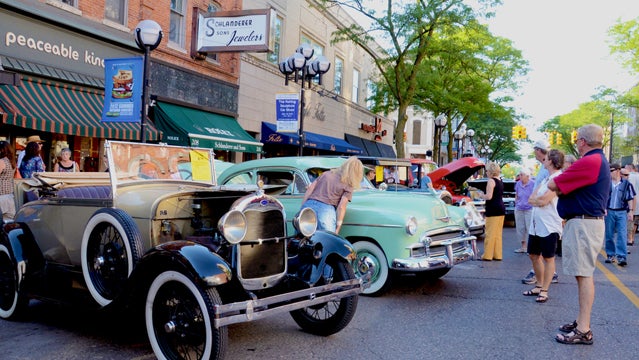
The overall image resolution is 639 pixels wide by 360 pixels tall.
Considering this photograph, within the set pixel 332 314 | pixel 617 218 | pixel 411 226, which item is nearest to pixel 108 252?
pixel 332 314

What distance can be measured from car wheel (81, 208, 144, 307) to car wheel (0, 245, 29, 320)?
3.61 ft

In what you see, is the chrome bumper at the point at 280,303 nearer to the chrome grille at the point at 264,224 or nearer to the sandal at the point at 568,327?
the chrome grille at the point at 264,224

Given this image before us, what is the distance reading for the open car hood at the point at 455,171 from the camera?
45.6ft

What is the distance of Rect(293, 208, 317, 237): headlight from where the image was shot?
15.5ft

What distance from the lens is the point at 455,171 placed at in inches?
553

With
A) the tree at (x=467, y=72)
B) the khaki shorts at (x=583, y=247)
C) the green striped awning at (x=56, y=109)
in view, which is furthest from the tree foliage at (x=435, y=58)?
the khaki shorts at (x=583, y=247)

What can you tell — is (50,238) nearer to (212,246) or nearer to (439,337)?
(212,246)

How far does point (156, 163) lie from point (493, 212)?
247 inches

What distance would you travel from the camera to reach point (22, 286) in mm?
5102

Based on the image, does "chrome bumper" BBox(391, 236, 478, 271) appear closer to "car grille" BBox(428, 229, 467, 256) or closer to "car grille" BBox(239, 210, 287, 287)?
"car grille" BBox(428, 229, 467, 256)

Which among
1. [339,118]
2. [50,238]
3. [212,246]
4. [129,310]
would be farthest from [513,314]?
[339,118]

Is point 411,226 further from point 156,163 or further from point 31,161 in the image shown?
point 31,161

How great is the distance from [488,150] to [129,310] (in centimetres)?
6392

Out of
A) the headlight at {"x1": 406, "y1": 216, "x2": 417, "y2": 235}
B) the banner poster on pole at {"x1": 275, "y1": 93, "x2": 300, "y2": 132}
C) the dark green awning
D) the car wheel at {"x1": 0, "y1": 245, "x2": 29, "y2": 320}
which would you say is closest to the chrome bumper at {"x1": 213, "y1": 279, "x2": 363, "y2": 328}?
the headlight at {"x1": 406, "y1": 216, "x2": 417, "y2": 235}
